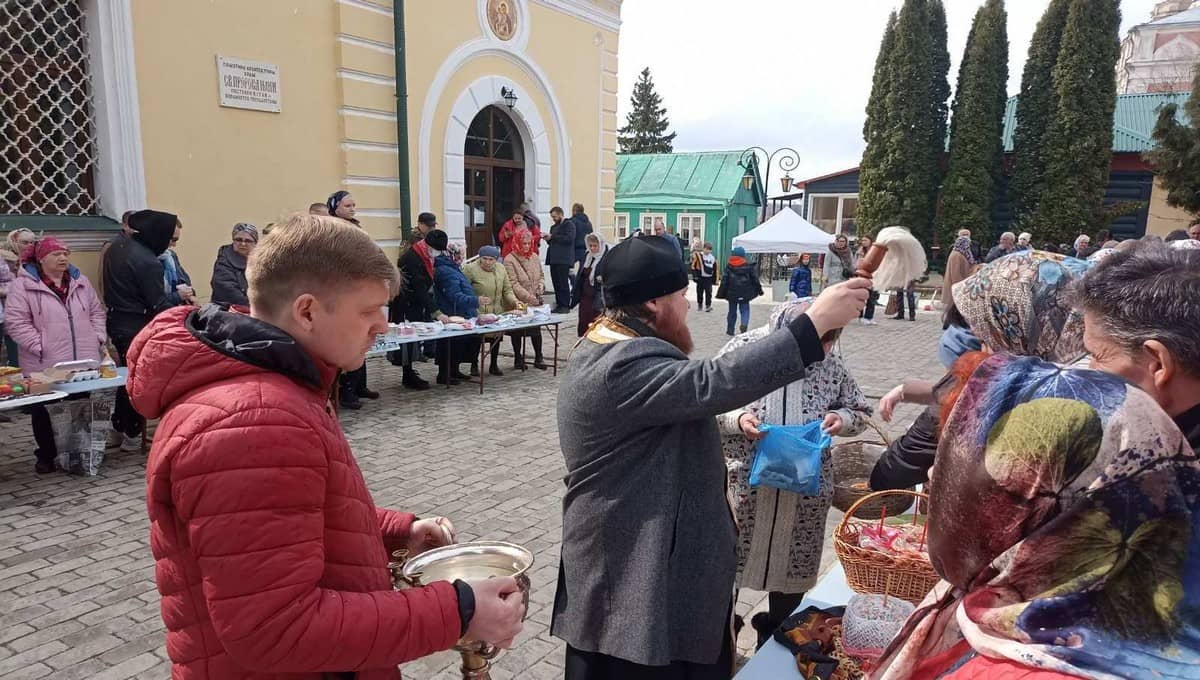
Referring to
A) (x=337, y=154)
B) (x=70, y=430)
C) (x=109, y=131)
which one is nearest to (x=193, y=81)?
(x=109, y=131)

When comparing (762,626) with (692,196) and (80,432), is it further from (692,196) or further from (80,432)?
(692,196)

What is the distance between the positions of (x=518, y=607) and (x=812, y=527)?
182 cm

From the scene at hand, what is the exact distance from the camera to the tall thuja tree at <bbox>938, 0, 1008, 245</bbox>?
24.4m

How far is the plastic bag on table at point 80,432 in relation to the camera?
5410 millimetres

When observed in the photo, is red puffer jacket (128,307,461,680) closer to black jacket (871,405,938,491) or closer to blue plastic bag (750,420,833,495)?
black jacket (871,405,938,491)

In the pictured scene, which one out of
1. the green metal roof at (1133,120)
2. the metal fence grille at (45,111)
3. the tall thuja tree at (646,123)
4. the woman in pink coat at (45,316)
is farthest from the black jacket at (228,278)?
the tall thuja tree at (646,123)

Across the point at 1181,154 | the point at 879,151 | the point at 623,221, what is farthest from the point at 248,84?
the point at 1181,154

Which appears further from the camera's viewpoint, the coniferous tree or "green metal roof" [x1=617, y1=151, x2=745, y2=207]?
"green metal roof" [x1=617, y1=151, x2=745, y2=207]

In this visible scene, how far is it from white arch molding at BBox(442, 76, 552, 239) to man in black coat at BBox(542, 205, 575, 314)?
117 cm

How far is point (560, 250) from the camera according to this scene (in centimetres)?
1375

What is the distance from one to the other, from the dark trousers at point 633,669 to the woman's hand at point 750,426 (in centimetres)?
76

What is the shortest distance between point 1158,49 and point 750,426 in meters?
61.2

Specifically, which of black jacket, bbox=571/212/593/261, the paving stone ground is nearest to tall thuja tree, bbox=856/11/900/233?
black jacket, bbox=571/212/593/261

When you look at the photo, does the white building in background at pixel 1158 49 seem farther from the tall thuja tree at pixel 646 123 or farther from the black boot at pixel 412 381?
the black boot at pixel 412 381
